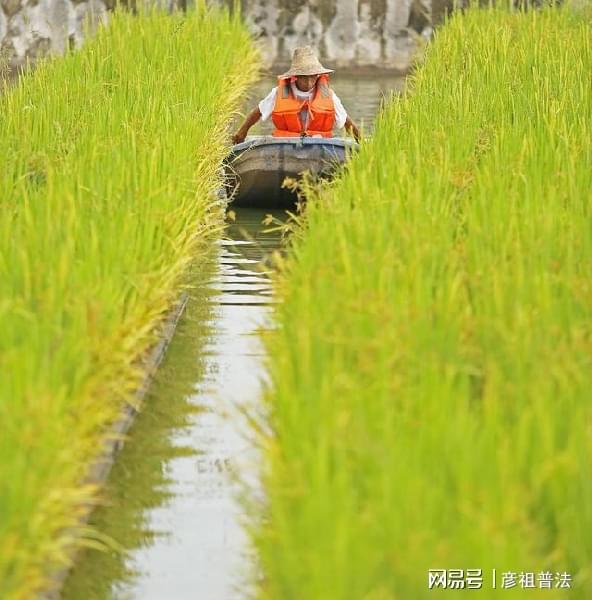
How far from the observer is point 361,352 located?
164 inches

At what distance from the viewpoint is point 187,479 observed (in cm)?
494

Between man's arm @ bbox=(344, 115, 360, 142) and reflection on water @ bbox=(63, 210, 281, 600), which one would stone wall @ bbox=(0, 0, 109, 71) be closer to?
man's arm @ bbox=(344, 115, 360, 142)

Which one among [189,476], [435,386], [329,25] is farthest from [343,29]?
[435,386]

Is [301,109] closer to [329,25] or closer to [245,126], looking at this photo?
[245,126]

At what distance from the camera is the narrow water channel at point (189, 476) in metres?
4.19

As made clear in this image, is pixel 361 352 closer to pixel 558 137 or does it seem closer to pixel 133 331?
pixel 133 331

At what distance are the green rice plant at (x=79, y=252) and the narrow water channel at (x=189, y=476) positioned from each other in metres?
0.13

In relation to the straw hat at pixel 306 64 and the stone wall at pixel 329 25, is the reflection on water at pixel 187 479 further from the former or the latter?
the stone wall at pixel 329 25

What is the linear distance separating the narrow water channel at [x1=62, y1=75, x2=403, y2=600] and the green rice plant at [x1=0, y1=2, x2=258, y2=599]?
134 mm

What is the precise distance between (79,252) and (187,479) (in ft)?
2.78

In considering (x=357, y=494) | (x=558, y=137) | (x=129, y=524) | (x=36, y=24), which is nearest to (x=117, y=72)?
(x=558, y=137)

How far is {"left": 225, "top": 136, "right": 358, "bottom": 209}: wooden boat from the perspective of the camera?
31.0 ft

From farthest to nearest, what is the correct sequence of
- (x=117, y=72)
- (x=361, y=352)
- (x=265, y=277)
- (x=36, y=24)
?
(x=36, y=24) → (x=117, y=72) → (x=265, y=277) → (x=361, y=352)

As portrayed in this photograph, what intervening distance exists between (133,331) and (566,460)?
1909 millimetres
